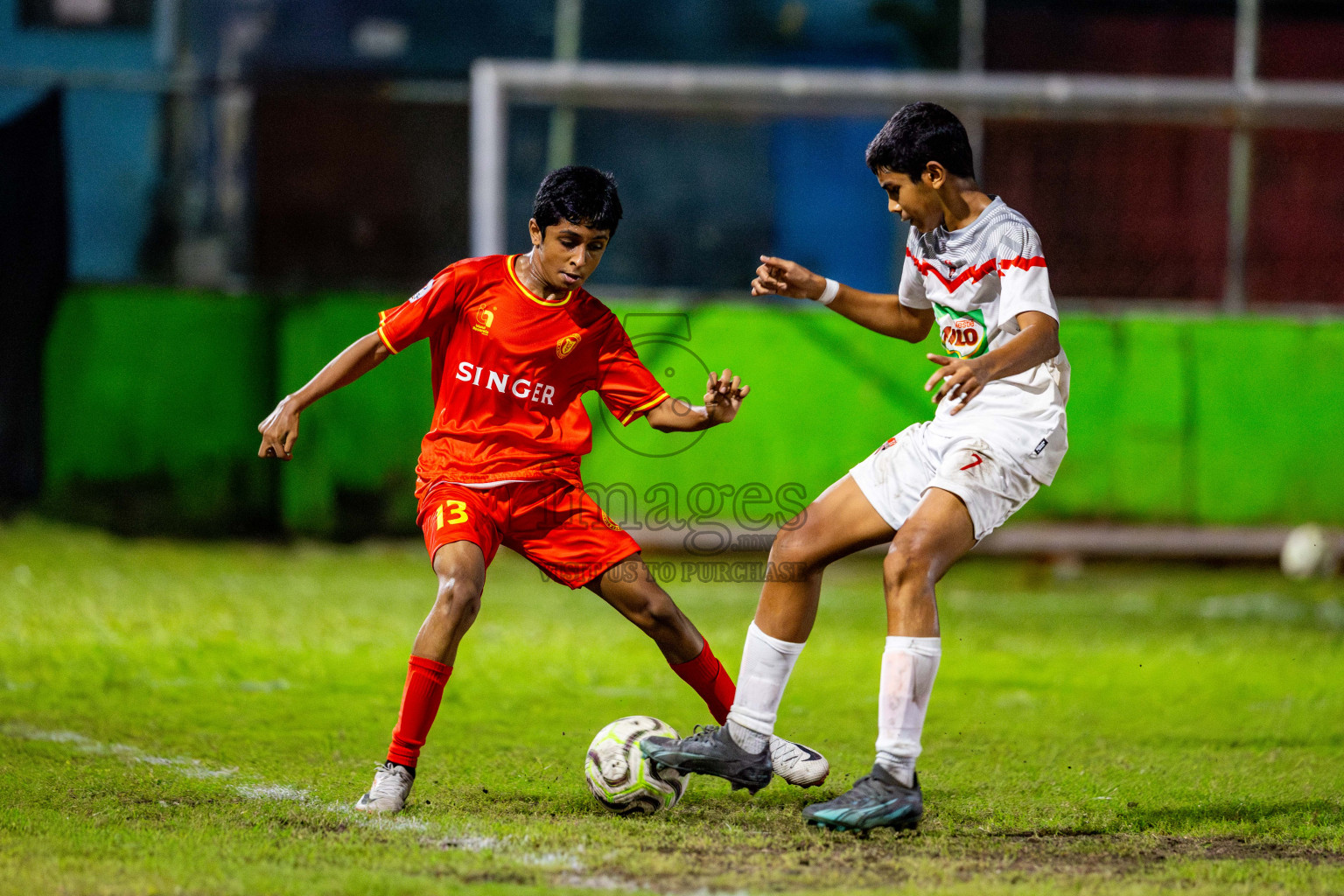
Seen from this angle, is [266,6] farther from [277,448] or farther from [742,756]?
[742,756]

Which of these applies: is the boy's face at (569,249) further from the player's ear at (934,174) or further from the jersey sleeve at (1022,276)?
the jersey sleeve at (1022,276)

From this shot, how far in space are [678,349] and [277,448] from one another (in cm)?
645

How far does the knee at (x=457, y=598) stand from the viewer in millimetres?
4188

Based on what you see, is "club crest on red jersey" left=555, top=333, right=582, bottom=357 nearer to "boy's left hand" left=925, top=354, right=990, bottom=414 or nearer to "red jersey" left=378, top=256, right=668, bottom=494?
"red jersey" left=378, top=256, right=668, bottom=494

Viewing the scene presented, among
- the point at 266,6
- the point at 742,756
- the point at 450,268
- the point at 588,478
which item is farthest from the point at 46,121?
the point at 742,756

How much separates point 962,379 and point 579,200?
1.32 meters

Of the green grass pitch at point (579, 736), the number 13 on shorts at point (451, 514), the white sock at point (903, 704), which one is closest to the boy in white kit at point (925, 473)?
the white sock at point (903, 704)

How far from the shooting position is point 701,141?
11805 mm

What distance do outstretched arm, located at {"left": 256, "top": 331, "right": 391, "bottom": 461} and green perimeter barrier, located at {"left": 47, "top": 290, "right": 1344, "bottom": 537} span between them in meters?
6.14

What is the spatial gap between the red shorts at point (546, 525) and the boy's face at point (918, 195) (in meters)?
1.25

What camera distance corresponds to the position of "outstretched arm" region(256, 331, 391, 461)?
426 cm

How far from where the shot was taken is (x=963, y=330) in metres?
4.26

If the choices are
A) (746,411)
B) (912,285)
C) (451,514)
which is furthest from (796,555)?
(746,411)

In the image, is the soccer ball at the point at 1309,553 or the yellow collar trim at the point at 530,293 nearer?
the yellow collar trim at the point at 530,293
